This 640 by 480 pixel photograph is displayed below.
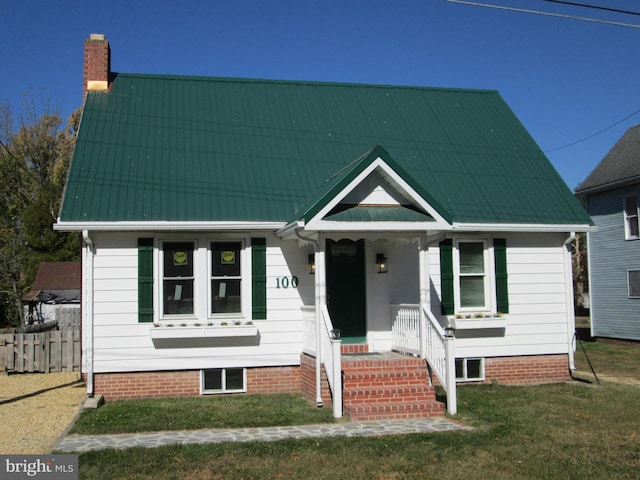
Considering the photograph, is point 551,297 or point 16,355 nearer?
point 551,297

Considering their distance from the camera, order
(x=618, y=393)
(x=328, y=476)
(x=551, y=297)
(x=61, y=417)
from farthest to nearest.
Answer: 1. (x=551, y=297)
2. (x=618, y=393)
3. (x=61, y=417)
4. (x=328, y=476)

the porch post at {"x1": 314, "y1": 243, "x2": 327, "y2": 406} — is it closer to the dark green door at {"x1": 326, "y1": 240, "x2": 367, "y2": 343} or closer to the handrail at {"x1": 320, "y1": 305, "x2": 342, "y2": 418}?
the handrail at {"x1": 320, "y1": 305, "x2": 342, "y2": 418}

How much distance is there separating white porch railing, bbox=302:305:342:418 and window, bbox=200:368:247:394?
4.97 feet

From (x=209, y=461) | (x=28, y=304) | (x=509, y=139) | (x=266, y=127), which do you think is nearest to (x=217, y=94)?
(x=266, y=127)

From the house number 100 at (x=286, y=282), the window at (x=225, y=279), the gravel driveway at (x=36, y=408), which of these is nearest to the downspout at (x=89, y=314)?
the gravel driveway at (x=36, y=408)

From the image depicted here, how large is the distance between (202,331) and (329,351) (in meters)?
2.74

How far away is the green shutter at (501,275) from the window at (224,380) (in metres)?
5.55

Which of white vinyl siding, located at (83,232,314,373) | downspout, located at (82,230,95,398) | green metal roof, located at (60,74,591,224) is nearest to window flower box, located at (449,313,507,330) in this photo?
green metal roof, located at (60,74,591,224)

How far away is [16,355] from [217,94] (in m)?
8.28

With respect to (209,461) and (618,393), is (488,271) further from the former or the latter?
(209,461)

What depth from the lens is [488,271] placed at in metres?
14.3

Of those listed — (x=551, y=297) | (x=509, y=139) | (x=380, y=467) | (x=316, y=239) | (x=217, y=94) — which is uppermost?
(x=217, y=94)

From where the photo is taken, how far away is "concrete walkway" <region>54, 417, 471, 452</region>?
911cm

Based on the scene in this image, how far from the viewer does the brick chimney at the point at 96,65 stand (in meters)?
15.6
